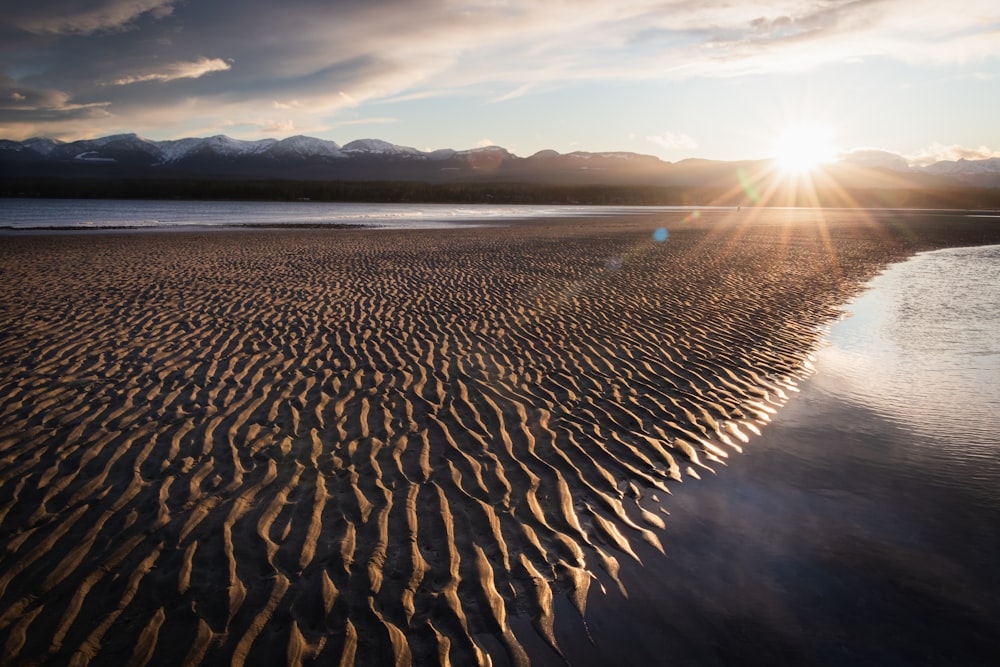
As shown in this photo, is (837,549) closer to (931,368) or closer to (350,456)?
(350,456)

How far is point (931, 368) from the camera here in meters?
9.64

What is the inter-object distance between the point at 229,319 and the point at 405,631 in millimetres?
10016

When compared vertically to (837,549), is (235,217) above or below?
above

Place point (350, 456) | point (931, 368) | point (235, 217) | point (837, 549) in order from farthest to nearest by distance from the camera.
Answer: point (235, 217) < point (931, 368) < point (350, 456) < point (837, 549)

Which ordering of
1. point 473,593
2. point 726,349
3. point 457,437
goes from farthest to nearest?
point 726,349
point 457,437
point 473,593

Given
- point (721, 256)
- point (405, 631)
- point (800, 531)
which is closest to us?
point (405, 631)

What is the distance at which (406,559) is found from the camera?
14.2ft

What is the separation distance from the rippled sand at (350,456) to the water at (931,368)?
0.94 meters

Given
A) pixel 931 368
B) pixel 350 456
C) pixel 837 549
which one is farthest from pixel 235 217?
pixel 837 549

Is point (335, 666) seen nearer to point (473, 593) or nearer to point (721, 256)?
point (473, 593)

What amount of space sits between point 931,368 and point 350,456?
9.75 m

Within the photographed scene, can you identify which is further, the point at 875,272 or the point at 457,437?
the point at 875,272

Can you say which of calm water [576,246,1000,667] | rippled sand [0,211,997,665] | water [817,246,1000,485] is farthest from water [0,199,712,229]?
calm water [576,246,1000,667]

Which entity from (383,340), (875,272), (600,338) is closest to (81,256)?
(383,340)
